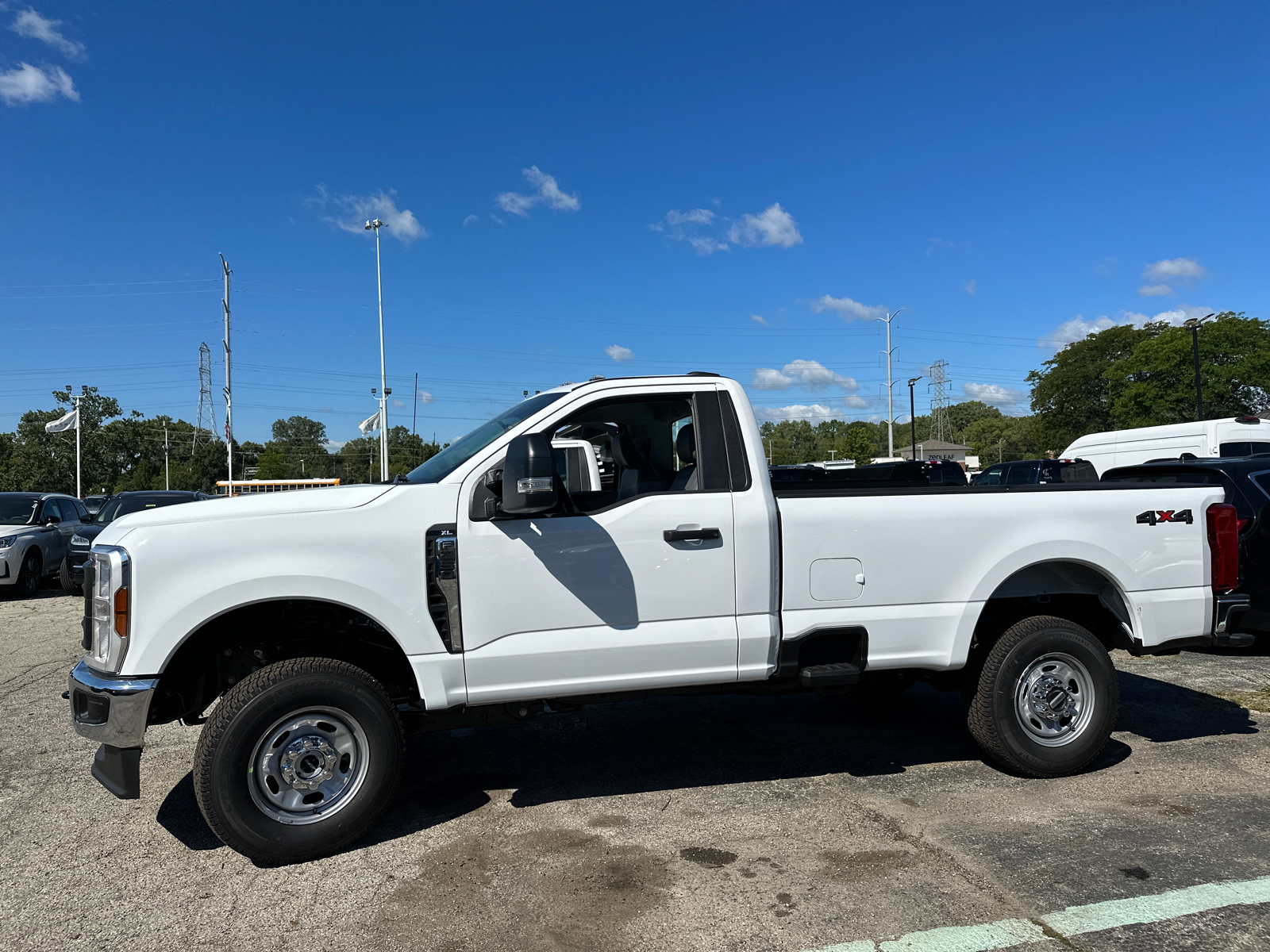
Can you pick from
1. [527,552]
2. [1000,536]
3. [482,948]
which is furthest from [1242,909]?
[527,552]

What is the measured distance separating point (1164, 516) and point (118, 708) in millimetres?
5297

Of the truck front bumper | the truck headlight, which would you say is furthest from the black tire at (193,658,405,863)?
the truck headlight

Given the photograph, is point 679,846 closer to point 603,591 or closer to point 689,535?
point 603,591

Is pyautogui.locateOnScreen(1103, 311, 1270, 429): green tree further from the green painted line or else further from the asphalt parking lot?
the green painted line

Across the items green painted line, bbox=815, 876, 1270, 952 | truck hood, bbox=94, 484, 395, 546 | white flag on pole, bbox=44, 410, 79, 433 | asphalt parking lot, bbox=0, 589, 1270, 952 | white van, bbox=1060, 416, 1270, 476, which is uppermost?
white flag on pole, bbox=44, 410, 79, 433

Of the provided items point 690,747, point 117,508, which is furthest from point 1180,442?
point 117,508

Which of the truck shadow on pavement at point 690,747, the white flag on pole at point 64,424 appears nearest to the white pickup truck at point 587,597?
the truck shadow on pavement at point 690,747

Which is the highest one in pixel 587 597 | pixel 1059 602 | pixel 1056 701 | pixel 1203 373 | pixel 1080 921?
pixel 1203 373

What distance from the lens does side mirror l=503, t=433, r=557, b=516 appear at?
3.74m

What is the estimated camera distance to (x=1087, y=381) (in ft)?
217

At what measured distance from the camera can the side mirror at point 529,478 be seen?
3740 mm

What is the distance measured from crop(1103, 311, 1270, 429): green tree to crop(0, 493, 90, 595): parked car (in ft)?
191

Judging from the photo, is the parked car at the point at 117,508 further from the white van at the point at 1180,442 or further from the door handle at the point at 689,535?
the white van at the point at 1180,442

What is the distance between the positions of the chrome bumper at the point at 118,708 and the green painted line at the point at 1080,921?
288cm
